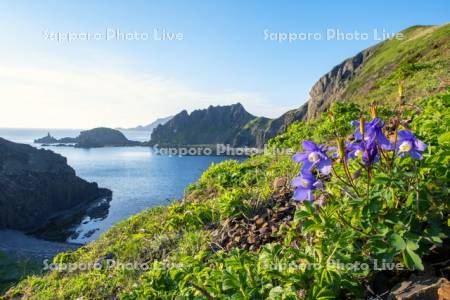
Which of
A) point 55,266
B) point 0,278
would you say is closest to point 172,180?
point 0,278

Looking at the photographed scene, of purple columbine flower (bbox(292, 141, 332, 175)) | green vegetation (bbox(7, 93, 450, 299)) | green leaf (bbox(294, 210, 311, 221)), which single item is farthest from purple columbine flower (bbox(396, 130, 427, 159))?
green leaf (bbox(294, 210, 311, 221))

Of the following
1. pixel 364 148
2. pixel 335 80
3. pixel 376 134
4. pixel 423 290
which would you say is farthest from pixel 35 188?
pixel 423 290

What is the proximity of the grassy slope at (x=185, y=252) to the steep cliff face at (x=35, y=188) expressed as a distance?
82.5m

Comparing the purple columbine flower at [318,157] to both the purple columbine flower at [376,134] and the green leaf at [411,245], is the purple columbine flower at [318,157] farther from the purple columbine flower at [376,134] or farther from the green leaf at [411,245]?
the green leaf at [411,245]

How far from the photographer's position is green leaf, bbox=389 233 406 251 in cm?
284

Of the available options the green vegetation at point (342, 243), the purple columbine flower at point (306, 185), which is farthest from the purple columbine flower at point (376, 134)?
the purple columbine flower at point (306, 185)

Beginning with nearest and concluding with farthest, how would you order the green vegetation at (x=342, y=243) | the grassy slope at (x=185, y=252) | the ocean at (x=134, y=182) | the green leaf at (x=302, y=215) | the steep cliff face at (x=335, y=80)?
the green vegetation at (x=342, y=243) → the green leaf at (x=302, y=215) → the grassy slope at (x=185, y=252) → the ocean at (x=134, y=182) → the steep cliff face at (x=335, y=80)

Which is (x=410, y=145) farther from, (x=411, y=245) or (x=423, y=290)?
(x=423, y=290)

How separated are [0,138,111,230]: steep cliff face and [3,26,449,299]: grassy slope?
82.5 m

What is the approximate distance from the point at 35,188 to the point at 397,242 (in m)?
97.5

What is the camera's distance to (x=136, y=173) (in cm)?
13775

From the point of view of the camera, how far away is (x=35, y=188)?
294ft

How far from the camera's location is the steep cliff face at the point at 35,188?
81.7 metres

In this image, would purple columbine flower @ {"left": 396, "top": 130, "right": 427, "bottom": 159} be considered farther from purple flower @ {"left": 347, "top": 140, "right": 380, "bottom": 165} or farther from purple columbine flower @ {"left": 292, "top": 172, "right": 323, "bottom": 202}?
purple columbine flower @ {"left": 292, "top": 172, "right": 323, "bottom": 202}
